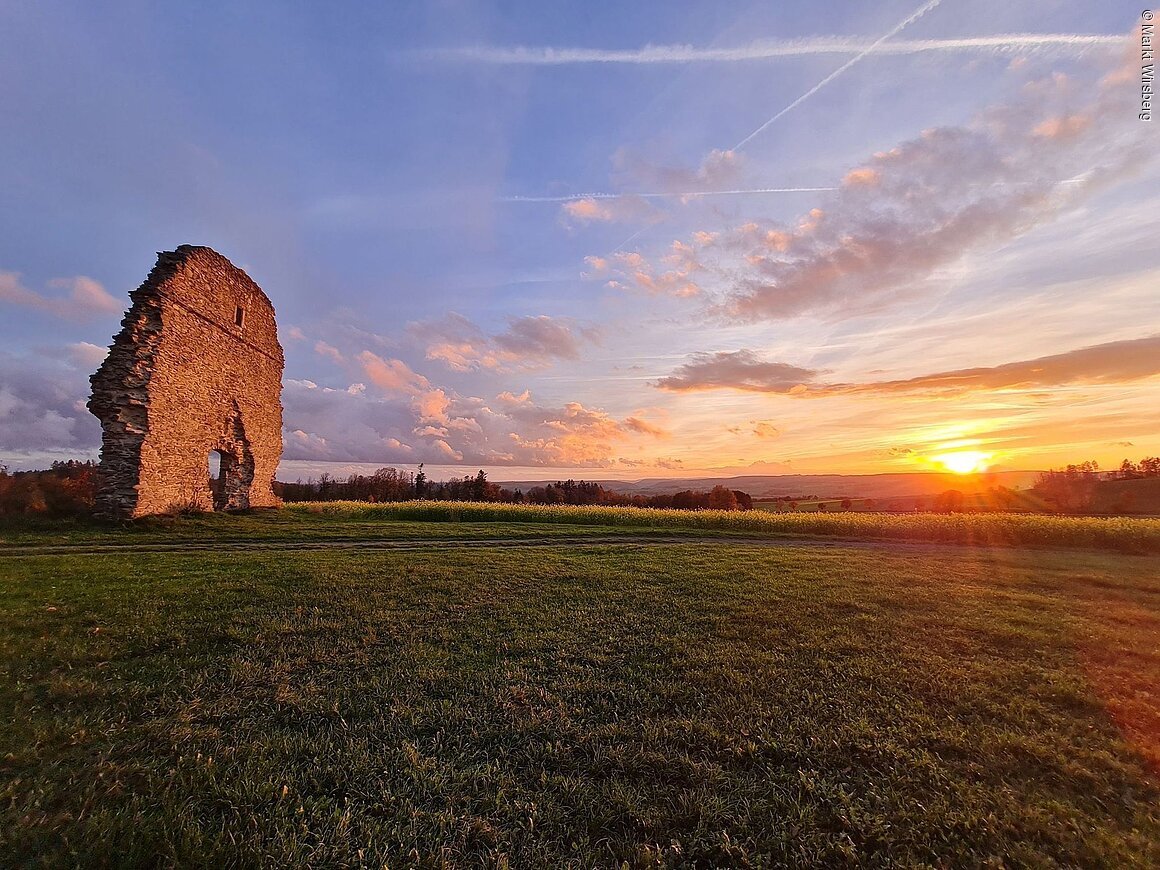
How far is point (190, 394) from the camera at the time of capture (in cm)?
1725

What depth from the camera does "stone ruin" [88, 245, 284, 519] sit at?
1488cm

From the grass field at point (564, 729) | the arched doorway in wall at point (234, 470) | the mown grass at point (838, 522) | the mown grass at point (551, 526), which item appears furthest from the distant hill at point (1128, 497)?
the arched doorway in wall at point (234, 470)

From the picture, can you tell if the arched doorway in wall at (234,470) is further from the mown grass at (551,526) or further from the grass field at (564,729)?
the grass field at (564,729)

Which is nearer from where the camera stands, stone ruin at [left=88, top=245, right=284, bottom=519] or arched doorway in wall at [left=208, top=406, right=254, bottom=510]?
stone ruin at [left=88, top=245, right=284, bottom=519]

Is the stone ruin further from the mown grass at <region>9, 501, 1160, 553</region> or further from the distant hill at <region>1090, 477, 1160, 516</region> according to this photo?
the distant hill at <region>1090, 477, 1160, 516</region>

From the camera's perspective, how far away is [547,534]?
16812 millimetres

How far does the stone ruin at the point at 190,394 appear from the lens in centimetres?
Answer: 1488

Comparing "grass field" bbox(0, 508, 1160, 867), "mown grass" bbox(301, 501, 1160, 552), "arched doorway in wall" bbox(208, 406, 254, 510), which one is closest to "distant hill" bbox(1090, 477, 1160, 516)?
"mown grass" bbox(301, 501, 1160, 552)

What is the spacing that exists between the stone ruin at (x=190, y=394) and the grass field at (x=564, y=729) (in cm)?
885

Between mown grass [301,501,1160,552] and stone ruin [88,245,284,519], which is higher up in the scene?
stone ruin [88,245,284,519]

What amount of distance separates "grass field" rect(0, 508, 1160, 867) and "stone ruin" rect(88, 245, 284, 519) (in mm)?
8847

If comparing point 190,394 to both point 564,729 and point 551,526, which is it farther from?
point 564,729

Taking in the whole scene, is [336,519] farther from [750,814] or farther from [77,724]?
[750,814]

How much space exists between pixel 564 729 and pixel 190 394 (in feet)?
64.4
